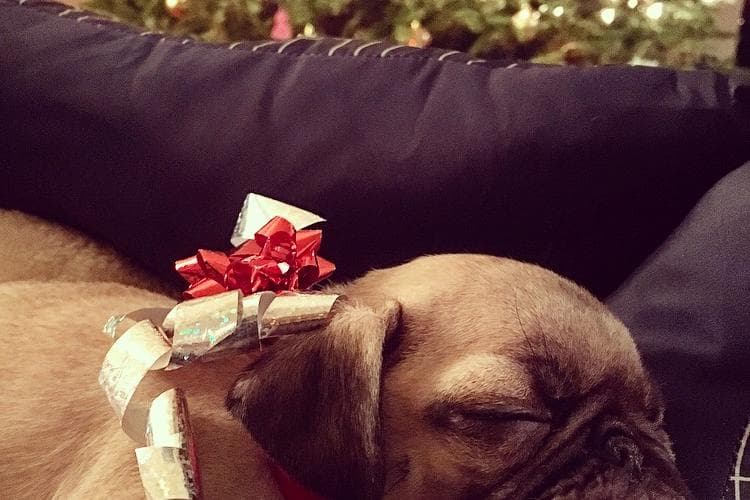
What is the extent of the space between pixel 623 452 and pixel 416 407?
28cm

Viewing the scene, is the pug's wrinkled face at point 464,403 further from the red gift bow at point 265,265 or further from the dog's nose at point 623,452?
the red gift bow at point 265,265

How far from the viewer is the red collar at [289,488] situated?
99cm

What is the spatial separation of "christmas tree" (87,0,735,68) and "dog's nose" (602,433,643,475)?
1.78m

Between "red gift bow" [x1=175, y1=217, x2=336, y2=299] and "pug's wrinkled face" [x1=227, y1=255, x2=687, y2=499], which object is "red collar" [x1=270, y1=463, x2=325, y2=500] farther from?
"red gift bow" [x1=175, y1=217, x2=336, y2=299]

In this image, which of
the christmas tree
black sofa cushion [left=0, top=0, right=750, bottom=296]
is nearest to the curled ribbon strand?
black sofa cushion [left=0, top=0, right=750, bottom=296]

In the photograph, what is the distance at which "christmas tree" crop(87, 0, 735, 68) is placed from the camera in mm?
2588

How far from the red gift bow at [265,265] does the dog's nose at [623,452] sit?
0.50 m

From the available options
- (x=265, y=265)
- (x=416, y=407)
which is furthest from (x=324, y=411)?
(x=265, y=265)

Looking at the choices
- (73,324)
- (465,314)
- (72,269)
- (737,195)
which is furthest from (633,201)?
(72,269)

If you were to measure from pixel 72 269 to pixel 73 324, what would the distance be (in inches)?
18.4

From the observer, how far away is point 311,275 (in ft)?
3.97

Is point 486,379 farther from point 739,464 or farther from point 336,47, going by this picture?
point 336,47

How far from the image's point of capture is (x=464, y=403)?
0.92m

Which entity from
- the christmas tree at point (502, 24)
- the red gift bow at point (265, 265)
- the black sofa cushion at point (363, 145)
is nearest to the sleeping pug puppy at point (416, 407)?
the red gift bow at point (265, 265)
